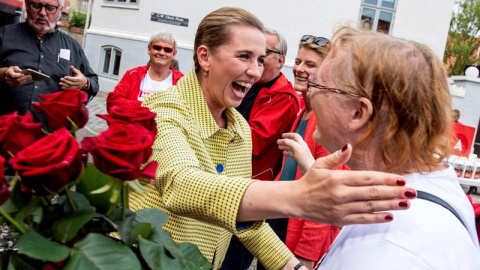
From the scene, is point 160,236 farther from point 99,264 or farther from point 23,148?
point 23,148

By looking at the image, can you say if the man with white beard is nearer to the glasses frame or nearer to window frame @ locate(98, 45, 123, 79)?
the glasses frame

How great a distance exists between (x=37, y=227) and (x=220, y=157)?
1106 mm

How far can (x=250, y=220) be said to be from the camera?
4.22 feet

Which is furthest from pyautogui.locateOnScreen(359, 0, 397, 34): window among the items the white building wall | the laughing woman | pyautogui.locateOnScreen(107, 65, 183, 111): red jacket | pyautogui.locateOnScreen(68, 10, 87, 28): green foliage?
pyautogui.locateOnScreen(68, 10, 87, 28): green foliage

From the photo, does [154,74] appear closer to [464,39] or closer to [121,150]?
[121,150]

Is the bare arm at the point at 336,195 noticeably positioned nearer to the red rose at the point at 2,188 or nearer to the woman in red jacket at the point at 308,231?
the red rose at the point at 2,188

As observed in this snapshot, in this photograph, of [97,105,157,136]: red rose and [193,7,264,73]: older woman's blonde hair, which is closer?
[97,105,157,136]: red rose

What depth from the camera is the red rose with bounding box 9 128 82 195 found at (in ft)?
2.60

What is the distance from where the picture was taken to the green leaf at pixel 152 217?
1.07 m

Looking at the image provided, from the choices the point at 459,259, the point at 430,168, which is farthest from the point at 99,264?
the point at 430,168

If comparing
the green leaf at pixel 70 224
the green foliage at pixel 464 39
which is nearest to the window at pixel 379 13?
the green leaf at pixel 70 224

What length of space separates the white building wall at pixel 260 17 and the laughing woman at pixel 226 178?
1304 centimetres

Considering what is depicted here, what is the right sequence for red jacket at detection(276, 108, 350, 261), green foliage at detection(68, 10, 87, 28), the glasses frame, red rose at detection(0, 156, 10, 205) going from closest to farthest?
red rose at detection(0, 156, 10, 205) < red jacket at detection(276, 108, 350, 261) < the glasses frame < green foliage at detection(68, 10, 87, 28)

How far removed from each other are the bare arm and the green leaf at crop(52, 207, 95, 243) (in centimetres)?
47
